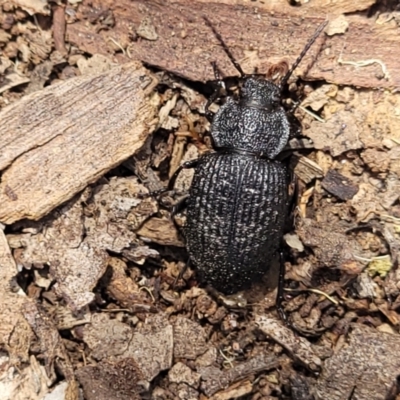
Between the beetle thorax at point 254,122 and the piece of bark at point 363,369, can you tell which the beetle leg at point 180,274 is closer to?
the beetle thorax at point 254,122

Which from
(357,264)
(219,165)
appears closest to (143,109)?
(219,165)

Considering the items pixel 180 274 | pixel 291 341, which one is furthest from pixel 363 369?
pixel 180 274

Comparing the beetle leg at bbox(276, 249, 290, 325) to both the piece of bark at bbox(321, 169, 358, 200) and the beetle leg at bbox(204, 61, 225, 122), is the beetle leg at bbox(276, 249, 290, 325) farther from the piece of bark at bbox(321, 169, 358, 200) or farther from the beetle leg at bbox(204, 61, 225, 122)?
the beetle leg at bbox(204, 61, 225, 122)

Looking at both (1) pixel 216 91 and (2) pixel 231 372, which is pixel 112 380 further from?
(1) pixel 216 91

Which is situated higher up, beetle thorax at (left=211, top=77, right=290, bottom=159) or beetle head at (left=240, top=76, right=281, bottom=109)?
beetle head at (left=240, top=76, right=281, bottom=109)

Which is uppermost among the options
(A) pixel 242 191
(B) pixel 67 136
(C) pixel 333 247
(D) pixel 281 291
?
(B) pixel 67 136

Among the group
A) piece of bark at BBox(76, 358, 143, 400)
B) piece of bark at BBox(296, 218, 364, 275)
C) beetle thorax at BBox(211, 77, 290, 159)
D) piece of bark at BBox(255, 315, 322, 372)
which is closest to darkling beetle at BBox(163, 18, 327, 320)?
beetle thorax at BBox(211, 77, 290, 159)
